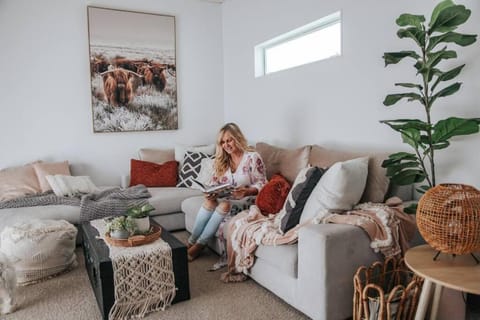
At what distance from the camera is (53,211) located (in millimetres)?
3195

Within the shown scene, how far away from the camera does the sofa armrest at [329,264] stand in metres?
1.88

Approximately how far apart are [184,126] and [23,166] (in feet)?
6.03

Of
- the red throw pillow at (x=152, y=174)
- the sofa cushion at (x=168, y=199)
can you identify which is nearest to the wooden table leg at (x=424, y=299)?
the sofa cushion at (x=168, y=199)

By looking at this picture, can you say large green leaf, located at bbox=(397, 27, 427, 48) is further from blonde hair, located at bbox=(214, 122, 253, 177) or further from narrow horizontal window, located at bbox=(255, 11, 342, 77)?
blonde hair, located at bbox=(214, 122, 253, 177)

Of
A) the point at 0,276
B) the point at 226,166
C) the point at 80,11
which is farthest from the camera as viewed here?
the point at 80,11

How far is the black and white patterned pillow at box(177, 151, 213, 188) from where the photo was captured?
13.3ft

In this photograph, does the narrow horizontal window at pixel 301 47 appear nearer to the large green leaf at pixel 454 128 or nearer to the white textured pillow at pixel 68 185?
the large green leaf at pixel 454 128

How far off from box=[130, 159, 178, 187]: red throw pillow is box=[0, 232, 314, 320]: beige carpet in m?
1.47

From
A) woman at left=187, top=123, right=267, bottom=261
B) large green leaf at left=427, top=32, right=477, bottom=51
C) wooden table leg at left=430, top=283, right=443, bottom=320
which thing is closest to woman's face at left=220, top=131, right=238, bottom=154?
woman at left=187, top=123, right=267, bottom=261

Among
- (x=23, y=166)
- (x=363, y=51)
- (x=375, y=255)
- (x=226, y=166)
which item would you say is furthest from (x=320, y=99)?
(x=23, y=166)

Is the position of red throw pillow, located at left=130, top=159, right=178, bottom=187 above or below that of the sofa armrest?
above

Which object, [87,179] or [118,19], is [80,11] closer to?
[118,19]

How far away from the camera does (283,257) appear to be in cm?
211

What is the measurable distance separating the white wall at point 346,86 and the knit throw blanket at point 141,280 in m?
1.73
